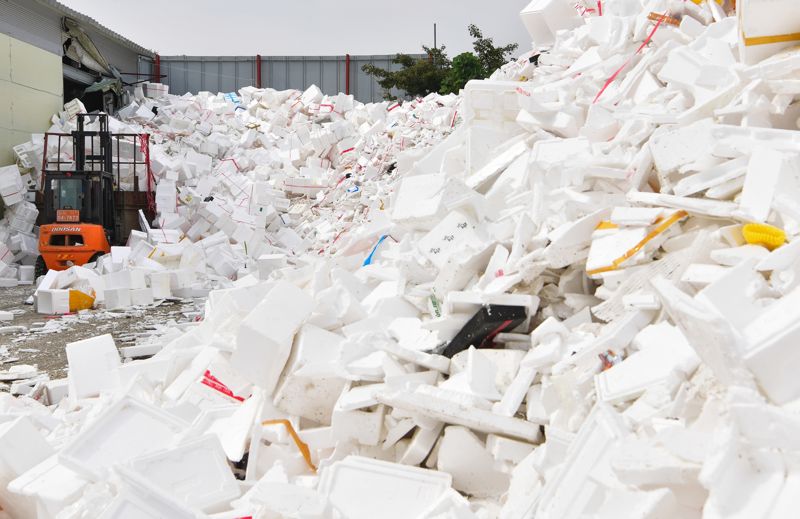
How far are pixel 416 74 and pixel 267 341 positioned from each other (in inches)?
725

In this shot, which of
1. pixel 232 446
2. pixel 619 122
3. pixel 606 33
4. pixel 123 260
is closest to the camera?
pixel 232 446

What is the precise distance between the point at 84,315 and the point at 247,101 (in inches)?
491

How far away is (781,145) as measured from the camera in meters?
2.64

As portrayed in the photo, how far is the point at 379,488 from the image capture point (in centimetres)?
244

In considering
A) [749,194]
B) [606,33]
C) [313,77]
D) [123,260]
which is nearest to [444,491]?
[749,194]

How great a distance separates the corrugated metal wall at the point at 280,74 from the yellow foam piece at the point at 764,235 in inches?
823

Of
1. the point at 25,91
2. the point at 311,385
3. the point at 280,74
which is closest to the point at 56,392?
the point at 311,385

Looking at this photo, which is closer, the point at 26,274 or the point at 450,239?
the point at 450,239

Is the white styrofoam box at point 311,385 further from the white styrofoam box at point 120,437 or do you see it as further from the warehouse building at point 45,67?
the warehouse building at point 45,67

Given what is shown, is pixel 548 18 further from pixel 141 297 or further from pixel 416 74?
pixel 416 74

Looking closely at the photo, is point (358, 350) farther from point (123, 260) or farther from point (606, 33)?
point (123, 260)

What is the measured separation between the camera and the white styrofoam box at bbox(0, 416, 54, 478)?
2.72 metres

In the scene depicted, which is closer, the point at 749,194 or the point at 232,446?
the point at 749,194

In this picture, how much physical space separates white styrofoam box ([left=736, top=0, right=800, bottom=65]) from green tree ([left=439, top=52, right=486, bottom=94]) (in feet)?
53.0
